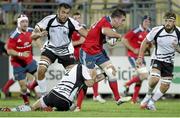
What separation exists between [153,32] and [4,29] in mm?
10471

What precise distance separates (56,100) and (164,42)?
4.18 m

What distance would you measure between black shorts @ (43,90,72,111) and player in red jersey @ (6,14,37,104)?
5.28m

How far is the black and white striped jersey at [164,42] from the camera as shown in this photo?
68.4 ft

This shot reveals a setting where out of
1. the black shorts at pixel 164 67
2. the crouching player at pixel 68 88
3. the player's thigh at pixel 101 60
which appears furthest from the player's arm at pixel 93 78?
the black shorts at pixel 164 67

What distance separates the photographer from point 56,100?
17906 millimetres

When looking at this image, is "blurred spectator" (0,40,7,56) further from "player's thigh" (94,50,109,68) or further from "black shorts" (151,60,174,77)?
"black shorts" (151,60,174,77)

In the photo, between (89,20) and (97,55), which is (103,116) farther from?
(89,20)

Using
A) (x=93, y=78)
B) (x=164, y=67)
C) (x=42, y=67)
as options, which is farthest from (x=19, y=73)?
(x=93, y=78)

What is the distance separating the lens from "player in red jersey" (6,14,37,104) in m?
23.7

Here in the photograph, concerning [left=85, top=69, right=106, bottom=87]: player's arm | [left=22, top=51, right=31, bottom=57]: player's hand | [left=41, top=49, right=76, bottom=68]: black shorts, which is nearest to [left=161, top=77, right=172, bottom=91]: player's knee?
[left=85, top=69, right=106, bottom=87]: player's arm

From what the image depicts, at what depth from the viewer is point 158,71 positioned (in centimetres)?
2084

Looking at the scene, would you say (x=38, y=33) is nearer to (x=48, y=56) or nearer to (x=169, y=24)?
(x=48, y=56)

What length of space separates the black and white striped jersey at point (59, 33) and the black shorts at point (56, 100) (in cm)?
320

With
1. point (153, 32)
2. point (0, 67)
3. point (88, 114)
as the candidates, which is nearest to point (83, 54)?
point (153, 32)
